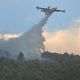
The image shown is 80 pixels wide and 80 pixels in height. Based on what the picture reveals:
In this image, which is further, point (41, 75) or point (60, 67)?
point (60, 67)

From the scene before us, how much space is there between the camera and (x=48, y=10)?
540 feet

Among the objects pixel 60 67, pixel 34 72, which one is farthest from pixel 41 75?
pixel 60 67

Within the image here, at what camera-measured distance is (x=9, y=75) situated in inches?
6821

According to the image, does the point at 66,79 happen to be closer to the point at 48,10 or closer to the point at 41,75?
the point at 41,75

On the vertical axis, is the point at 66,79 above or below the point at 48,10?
below

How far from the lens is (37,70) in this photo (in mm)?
184500

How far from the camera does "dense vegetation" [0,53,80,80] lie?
570 ft

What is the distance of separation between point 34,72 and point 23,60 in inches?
714

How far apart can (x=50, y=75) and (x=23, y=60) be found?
61.9ft

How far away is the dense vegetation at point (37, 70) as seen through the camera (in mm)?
173850

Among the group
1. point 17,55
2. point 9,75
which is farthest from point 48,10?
point 17,55

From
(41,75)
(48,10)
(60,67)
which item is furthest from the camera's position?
(60,67)

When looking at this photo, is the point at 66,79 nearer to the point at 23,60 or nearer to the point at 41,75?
the point at 41,75

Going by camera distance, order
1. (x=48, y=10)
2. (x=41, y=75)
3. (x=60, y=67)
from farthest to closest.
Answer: (x=60, y=67)
(x=41, y=75)
(x=48, y=10)
